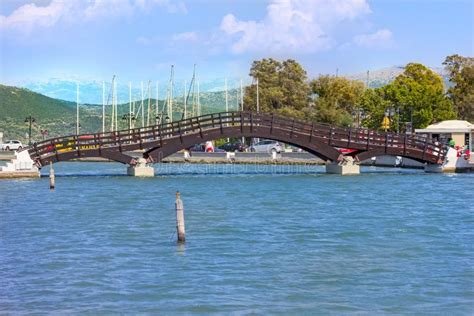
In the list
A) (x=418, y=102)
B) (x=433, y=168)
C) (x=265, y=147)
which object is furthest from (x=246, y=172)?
(x=418, y=102)

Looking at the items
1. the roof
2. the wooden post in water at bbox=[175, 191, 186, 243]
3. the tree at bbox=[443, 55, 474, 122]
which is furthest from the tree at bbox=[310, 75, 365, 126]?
the wooden post in water at bbox=[175, 191, 186, 243]

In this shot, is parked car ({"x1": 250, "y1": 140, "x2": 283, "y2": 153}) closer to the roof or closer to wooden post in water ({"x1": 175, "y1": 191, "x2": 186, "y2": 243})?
the roof

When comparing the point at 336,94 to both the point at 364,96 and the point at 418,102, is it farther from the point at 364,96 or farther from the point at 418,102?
the point at 418,102

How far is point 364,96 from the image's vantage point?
107 metres

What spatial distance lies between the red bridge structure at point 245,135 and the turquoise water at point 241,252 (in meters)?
7.90

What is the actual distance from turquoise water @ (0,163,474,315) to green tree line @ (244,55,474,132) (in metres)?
50.0

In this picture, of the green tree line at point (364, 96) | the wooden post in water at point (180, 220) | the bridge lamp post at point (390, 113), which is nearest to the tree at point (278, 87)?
the green tree line at point (364, 96)

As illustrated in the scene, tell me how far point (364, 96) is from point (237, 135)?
52.3 meters

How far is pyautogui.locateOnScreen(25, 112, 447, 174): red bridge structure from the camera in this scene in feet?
183

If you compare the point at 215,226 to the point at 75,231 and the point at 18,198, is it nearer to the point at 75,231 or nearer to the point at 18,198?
the point at 75,231

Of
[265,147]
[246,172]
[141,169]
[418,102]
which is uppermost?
[418,102]

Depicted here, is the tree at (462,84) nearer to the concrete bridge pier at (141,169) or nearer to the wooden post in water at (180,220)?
the concrete bridge pier at (141,169)

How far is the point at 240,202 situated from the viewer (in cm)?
4241

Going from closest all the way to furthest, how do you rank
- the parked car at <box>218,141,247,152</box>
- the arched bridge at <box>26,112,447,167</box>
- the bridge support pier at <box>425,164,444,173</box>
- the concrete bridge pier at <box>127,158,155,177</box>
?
the arched bridge at <box>26,112,447,167</box> → the concrete bridge pier at <box>127,158,155,177</box> → the bridge support pier at <box>425,164,444,173</box> → the parked car at <box>218,141,247,152</box>
